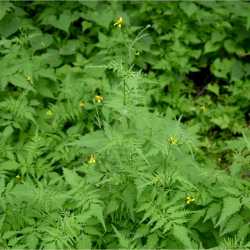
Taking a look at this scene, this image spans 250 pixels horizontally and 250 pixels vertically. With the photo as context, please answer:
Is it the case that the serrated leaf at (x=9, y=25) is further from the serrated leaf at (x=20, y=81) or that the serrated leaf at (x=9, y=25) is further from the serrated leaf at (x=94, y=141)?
the serrated leaf at (x=94, y=141)

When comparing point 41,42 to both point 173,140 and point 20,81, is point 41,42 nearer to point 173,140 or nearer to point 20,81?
point 20,81

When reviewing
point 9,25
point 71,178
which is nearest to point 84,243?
point 71,178

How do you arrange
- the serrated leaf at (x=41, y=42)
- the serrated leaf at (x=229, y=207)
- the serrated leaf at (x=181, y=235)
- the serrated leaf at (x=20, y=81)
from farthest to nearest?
the serrated leaf at (x=41, y=42), the serrated leaf at (x=20, y=81), the serrated leaf at (x=229, y=207), the serrated leaf at (x=181, y=235)

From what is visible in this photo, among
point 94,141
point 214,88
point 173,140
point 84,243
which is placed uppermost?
point 173,140

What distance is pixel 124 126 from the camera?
3.10m

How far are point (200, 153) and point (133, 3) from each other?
1824mm

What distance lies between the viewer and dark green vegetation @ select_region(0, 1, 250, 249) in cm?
292

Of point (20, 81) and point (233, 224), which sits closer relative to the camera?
point (233, 224)

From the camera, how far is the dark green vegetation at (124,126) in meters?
2.92

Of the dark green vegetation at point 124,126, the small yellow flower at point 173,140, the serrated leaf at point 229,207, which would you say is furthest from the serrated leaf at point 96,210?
the serrated leaf at point 229,207

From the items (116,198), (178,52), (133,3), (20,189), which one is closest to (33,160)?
(20,189)

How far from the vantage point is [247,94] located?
183 inches

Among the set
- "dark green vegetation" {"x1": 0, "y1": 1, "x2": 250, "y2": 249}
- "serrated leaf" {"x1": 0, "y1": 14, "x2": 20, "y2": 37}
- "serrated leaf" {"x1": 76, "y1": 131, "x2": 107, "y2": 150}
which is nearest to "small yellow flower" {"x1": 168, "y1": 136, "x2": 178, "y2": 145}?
"dark green vegetation" {"x1": 0, "y1": 1, "x2": 250, "y2": 249}

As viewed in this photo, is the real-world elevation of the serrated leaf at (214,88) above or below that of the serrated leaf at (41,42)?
below
